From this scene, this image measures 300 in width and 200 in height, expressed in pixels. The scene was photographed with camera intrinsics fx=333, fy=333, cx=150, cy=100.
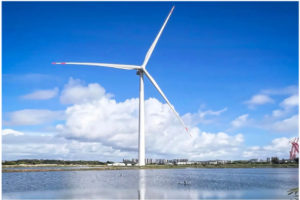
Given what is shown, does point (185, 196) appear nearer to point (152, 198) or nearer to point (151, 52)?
point (152, 198)

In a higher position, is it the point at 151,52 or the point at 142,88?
the point at 151,52

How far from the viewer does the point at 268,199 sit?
3334 centimetres

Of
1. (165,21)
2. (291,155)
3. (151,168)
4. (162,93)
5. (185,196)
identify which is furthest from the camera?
(151,168)

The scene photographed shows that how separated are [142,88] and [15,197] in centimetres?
5662

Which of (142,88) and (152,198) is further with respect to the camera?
(142,88)

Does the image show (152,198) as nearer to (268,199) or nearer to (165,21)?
(268,199)

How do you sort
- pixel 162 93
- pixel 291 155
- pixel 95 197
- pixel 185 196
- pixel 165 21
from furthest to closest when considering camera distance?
pixel 165 21, pixel 162 93, pixel 185 196, pixel 95 197, pixel 291 155

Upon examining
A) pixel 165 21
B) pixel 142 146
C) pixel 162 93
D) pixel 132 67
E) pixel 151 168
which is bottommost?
pixel 151 168

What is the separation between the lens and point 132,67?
87438 millimetres

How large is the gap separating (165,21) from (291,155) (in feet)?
273

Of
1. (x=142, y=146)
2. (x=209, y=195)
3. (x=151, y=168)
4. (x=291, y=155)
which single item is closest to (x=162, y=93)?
(x=142, y=146)

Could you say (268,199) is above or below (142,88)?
below

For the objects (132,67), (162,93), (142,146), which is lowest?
(142,146)

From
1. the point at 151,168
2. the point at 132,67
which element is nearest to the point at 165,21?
the point at 132,67
